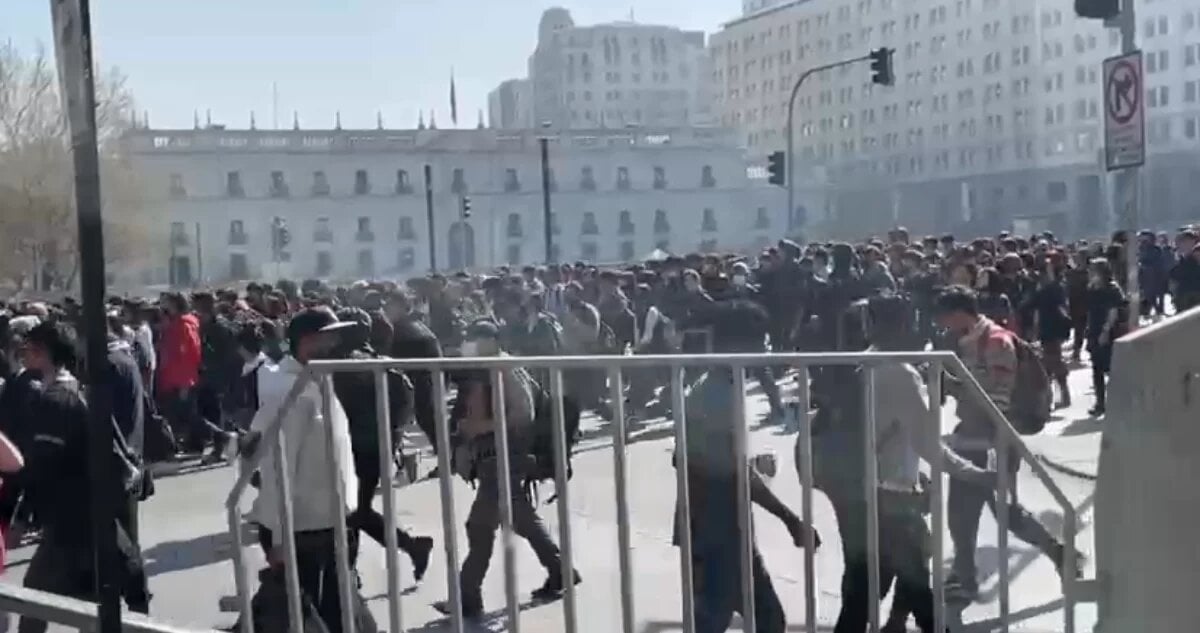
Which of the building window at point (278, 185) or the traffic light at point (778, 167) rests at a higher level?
the building window at point (278, 185)

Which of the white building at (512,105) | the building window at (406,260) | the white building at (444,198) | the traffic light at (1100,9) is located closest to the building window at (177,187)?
the white building at (444,198)

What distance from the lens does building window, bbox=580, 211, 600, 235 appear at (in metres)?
93.9

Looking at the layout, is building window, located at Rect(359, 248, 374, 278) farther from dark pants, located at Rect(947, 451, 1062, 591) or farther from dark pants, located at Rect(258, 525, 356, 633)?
dark pants, located at Rect(258, 525, 356, 633)

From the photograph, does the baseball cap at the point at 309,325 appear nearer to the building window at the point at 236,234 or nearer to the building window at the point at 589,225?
the building window at the point at 236,234

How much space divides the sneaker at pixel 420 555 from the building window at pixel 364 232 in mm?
81774

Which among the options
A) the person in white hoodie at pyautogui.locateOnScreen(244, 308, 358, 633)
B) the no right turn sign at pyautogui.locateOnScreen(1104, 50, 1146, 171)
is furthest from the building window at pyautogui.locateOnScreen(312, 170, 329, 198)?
the person in white hoodie at pyautogui.locateOnScreen(244, 308, 358, 633)

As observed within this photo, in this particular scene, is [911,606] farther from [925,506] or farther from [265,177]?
[265,177]

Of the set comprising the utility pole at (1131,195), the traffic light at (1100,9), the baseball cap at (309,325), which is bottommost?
the baseball cap at (309,325)

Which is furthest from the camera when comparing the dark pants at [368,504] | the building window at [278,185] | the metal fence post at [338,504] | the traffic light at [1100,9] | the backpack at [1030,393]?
the building window at [278,185]

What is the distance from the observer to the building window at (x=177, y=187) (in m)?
72.1

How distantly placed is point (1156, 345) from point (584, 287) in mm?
15671

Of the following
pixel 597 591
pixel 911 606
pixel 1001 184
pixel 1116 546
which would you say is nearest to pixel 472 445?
pixel 597 591

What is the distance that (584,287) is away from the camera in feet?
60.5

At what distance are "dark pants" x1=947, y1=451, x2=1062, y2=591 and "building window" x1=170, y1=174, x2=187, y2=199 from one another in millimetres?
69324
